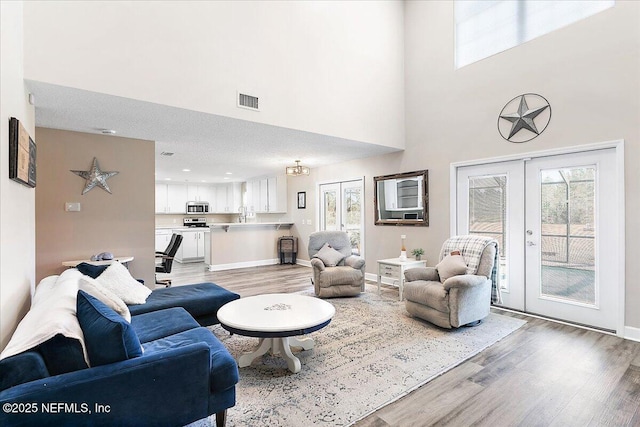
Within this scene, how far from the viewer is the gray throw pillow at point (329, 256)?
516cm

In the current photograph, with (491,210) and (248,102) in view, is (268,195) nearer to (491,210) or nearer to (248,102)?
(248,102)

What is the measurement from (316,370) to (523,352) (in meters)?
1.97

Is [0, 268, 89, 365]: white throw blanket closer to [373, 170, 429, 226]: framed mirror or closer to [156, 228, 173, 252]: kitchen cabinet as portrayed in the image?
[373, 170, 429, 226]: framed mirror

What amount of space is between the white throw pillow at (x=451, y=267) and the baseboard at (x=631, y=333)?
1.61m

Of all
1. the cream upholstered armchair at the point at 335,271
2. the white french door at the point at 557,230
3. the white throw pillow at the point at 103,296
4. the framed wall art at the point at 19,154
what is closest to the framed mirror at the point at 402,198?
the white french door at the point at 557,230

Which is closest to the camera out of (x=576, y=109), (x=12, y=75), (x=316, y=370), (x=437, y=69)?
(x=12, y=75)

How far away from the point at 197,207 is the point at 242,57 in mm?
7303

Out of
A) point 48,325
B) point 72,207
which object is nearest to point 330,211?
point 72,207

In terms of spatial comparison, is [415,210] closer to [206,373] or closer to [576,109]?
[576,109]

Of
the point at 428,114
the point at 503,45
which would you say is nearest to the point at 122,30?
the point at 428,114

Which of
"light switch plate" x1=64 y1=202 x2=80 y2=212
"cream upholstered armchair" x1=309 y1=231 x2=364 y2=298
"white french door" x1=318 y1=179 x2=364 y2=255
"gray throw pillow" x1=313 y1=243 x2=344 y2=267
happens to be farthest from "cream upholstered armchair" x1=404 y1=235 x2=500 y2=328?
A: "light switch plate" x1=64 y1=202 x2=80 y2=212

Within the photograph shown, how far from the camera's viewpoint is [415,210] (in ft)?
17.7

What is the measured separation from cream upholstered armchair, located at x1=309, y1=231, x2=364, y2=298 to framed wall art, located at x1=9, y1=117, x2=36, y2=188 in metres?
3.47

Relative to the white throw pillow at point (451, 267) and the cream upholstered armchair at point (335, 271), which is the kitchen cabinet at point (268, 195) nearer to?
the cream upholstered armchair at point (335, 271)
